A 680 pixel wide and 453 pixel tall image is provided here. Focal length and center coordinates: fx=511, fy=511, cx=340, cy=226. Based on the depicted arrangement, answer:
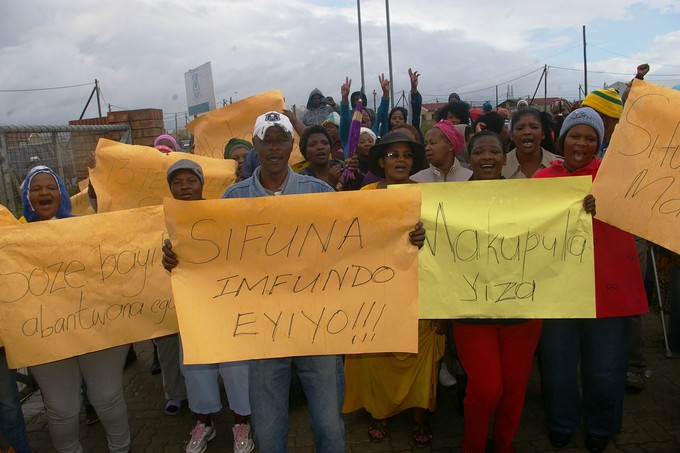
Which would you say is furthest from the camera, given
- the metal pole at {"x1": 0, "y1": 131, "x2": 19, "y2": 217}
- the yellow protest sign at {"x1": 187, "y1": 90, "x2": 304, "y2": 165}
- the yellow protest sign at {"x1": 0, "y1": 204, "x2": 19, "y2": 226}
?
the yellow protest sign at {"x1": 187, "y1": 90, "x2": 304, "y2": 165}

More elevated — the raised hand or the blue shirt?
the raised hand

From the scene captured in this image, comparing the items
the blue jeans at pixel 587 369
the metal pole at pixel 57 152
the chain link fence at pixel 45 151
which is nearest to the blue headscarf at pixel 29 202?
the chain link fence at pixel 45 151

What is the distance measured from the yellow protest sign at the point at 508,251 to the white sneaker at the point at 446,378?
192 cm

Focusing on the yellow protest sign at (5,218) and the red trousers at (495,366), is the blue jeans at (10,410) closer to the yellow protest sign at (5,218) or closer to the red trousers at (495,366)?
the yellow protest sign at (5,218)

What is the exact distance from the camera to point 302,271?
2596mm

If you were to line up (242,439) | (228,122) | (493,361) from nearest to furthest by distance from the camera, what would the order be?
(493,361) → (242,439) → (228,122)

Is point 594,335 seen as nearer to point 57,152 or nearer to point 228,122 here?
point 228,122

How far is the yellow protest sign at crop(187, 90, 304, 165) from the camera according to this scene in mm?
5473

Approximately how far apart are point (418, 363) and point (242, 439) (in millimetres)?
1367

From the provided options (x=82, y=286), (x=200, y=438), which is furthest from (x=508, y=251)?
(x=200, y=438)

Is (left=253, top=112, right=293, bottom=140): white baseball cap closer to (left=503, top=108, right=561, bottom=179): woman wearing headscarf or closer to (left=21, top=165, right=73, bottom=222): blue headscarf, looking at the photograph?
(left=21, top=165, right=73, bottom=222): blue headscarf

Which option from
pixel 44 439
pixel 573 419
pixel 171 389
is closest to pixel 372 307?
pixel 573 419

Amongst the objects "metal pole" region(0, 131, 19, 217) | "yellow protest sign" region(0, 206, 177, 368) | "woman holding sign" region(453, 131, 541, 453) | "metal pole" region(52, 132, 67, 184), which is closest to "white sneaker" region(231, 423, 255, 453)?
"yellow protest sign" region(0, 206, 177, 368)

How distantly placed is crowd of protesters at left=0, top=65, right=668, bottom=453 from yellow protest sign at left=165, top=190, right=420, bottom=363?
0.41 ft
